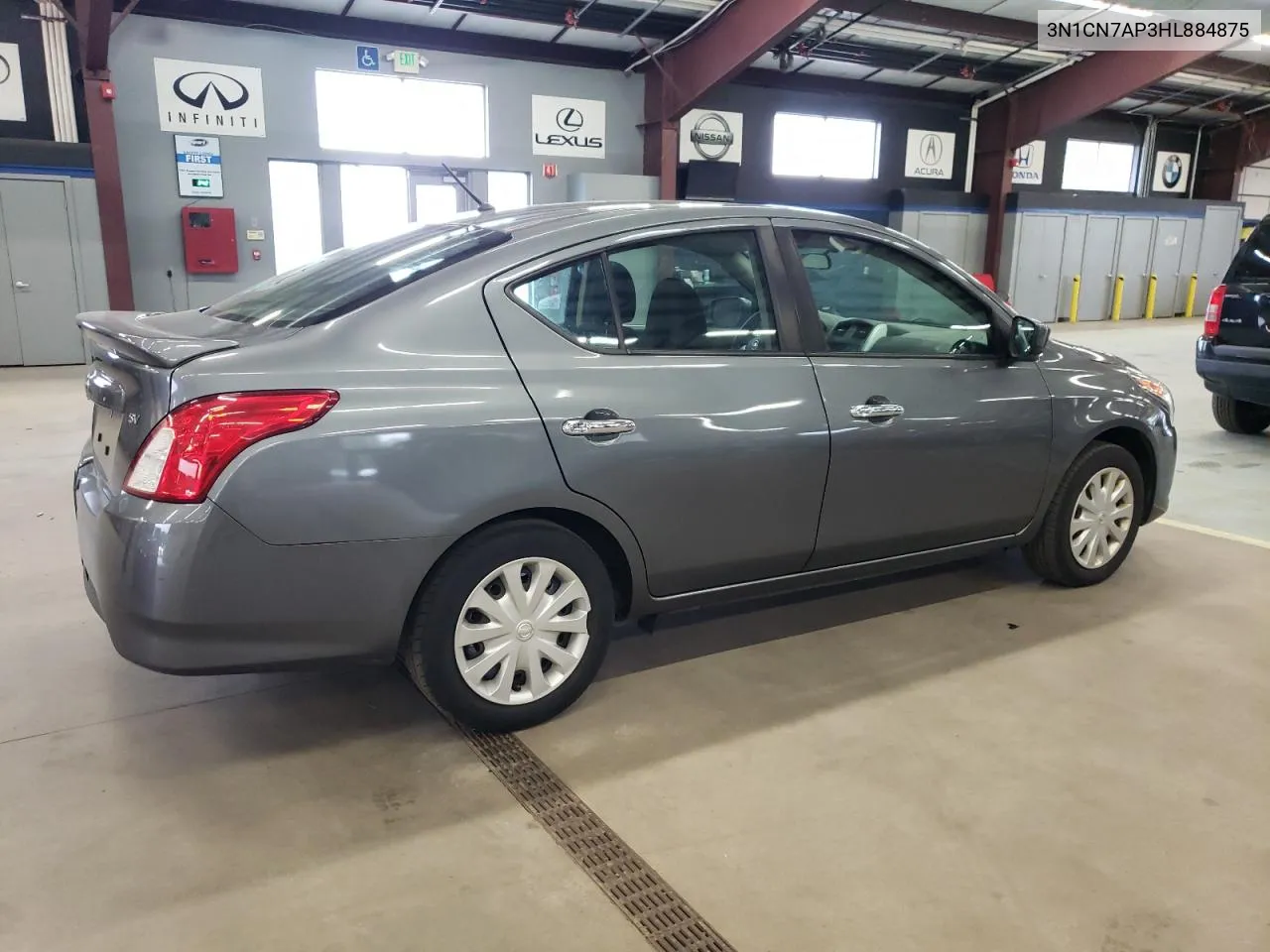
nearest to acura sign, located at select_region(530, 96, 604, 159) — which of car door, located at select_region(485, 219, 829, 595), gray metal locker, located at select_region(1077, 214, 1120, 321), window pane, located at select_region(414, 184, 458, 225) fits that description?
window pane, located at select_region(414, 184, 458, 225)

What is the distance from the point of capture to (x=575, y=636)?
8.59 ft

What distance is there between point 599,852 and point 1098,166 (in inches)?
839

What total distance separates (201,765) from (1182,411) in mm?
8245

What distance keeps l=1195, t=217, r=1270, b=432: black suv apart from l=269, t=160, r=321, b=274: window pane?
32.2 feet

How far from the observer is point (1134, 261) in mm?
18672

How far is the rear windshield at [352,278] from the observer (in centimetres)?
244

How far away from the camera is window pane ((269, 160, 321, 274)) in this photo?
1174cm

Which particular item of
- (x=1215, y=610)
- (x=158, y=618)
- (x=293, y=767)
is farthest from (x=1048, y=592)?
(x=158, y=618)

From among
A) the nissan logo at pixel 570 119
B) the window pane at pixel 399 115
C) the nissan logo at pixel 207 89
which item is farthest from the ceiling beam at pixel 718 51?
the nissan logo at pixel 207 89

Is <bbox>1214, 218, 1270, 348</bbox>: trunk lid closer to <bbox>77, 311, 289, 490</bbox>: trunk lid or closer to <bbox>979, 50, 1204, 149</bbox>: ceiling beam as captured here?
<bbox>77, 311, 289, 490</bbox>: trunk lid

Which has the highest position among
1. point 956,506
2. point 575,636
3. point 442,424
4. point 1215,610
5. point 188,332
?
point 188,332

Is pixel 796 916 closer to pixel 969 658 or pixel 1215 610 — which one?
pixel 969 658

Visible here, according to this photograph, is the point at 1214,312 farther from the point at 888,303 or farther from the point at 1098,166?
the point at 1098,166

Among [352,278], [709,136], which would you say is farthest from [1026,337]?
[709,136]
